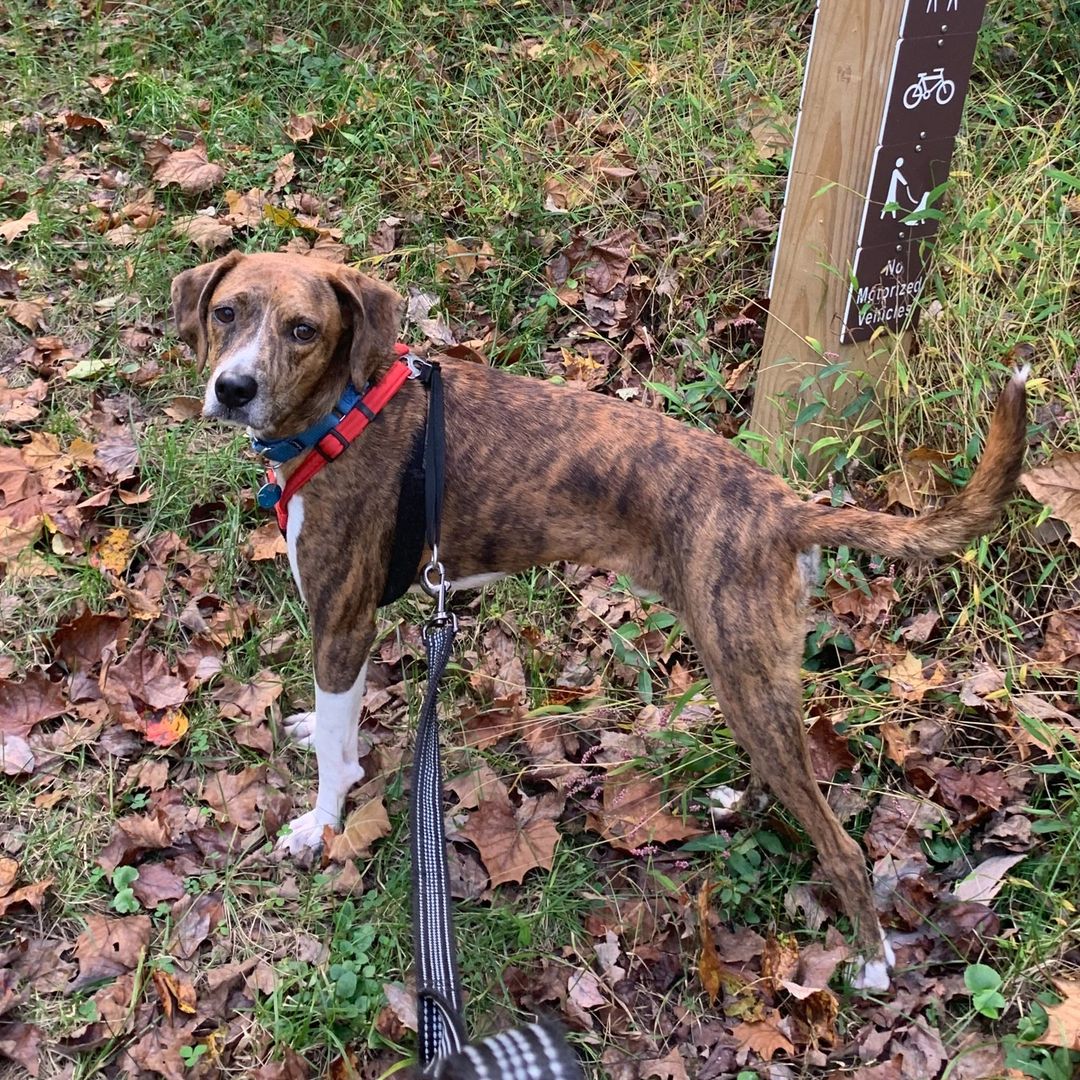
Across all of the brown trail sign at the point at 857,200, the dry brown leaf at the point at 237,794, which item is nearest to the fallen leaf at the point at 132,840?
the dry brown leaf at the point at 237,794

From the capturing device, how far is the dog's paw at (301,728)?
3957mm

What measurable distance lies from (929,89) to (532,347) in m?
2.37

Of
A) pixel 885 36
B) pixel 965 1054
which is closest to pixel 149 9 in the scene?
pixel 885 36

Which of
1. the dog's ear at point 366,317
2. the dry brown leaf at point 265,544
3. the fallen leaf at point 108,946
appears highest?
the dog's ear at point 366,317

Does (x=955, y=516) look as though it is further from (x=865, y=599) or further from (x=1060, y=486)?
(x=1060, y=486)

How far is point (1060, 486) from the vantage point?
12.8 feet

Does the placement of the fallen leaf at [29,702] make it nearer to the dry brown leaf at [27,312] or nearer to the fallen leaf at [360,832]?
the fallen leaf at [360,832]

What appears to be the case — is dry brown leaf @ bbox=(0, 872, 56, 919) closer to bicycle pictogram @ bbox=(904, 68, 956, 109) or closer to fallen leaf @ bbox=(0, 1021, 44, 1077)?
fallen leaf @ bbox=(0, 1021, 44, 1077)

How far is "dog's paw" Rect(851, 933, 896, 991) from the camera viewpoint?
3.12 meters

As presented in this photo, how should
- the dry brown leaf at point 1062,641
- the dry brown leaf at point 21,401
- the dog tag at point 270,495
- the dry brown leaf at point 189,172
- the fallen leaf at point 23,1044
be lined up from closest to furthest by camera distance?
1. the fallen leaf at point 23,1044
2. the dog tag at point 270,495
3. the dry brown leaf at point 1062,641
4. the dry brown leaf at point 21,401
5. the dry brown leaf at point 189,172

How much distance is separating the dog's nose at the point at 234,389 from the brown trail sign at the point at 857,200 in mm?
2361

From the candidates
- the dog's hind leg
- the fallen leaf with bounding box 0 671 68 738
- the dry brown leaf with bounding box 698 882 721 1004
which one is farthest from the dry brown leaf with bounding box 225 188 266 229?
the dry brown leaf with bounding box 698 882 721 1004

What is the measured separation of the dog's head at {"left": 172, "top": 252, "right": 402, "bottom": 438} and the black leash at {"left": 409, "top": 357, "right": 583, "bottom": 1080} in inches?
9.9

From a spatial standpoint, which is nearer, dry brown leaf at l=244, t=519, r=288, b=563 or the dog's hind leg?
the dog's hind leg
